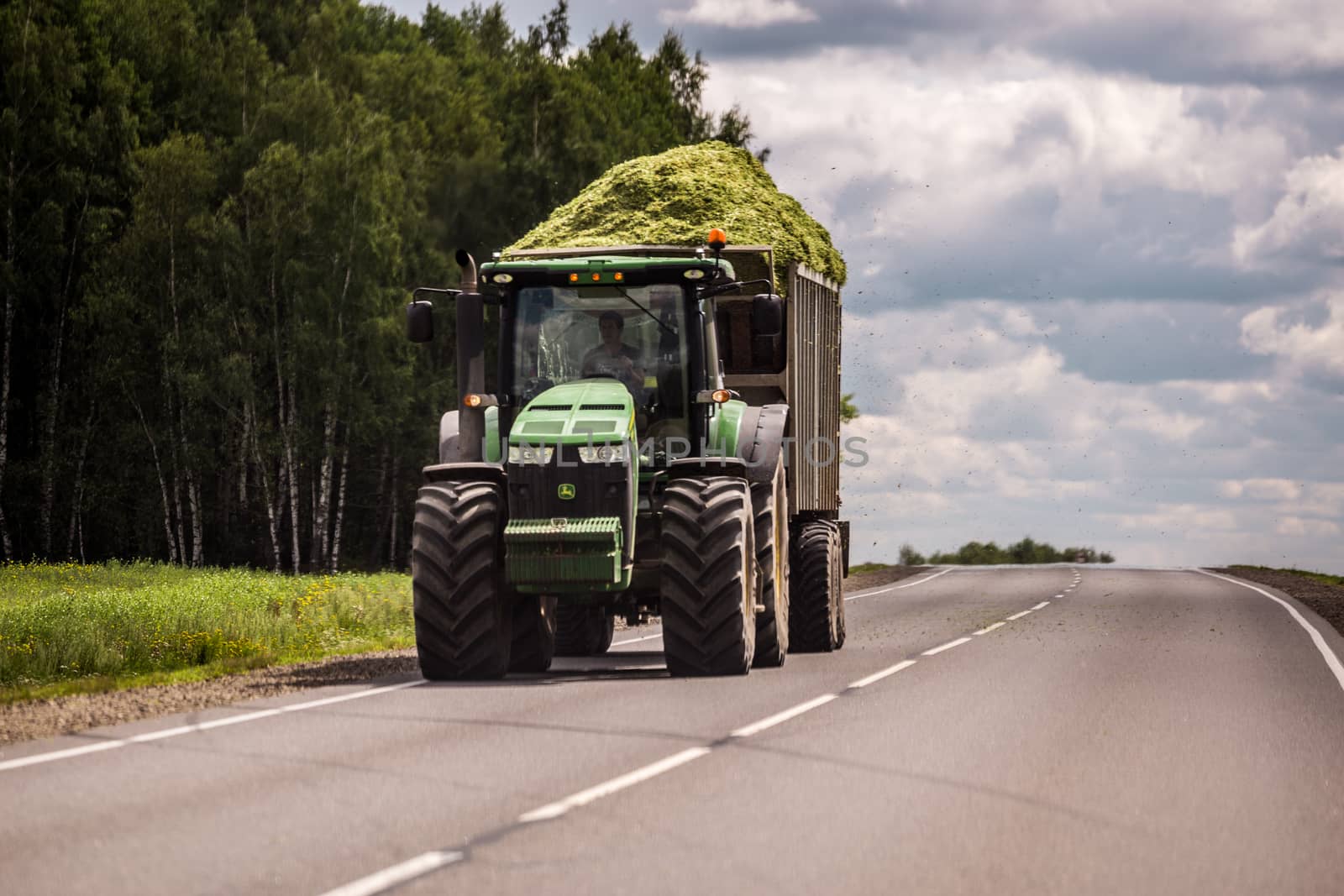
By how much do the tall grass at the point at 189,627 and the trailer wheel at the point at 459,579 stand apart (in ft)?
10.5

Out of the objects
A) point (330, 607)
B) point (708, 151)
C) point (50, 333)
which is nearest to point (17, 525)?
point (50, 333)

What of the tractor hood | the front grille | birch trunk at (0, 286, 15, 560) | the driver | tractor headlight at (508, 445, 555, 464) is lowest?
the front grille

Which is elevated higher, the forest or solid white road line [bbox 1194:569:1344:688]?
the forest

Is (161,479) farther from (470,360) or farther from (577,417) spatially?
(577,417)

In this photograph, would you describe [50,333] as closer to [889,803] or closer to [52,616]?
[52,616]

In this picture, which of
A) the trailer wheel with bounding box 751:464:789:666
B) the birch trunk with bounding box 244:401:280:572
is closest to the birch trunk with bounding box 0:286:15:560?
the birch trunk with bounding box 244:401:280:572

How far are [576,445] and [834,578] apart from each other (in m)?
5.76

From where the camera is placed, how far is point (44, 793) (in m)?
7.88

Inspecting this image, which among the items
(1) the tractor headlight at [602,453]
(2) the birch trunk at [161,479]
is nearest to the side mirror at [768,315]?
(1) the tractor headlight at [602,453]

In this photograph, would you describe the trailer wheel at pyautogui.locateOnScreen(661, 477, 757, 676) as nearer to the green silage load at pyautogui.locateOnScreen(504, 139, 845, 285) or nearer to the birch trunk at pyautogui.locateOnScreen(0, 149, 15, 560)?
the green silage load at pyautogui.locateOnScreen(504, 139, 845, 285)

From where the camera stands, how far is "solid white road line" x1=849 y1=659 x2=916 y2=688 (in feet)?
44.9

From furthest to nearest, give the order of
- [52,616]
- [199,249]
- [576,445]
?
1. [199,249]
2. [52,616]
3. [576,445]

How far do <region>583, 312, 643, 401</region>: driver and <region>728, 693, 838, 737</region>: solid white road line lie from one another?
11.7 feet

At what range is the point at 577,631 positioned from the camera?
1731cm
